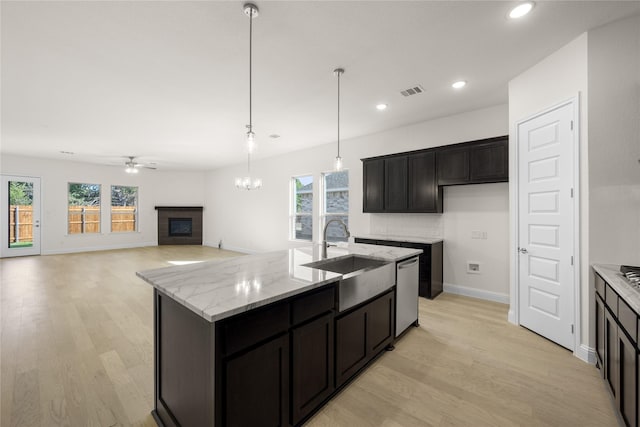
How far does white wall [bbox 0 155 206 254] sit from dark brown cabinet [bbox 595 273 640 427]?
440 inches

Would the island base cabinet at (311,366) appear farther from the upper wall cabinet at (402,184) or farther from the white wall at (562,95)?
the upper wall cabinet at (402,184)

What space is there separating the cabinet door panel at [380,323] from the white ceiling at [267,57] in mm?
2406

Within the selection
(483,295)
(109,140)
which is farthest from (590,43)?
(109,140)

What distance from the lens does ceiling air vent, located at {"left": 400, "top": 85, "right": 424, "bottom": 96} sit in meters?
3.46

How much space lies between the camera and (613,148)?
2281 millimetres

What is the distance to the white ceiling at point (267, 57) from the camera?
2.14m

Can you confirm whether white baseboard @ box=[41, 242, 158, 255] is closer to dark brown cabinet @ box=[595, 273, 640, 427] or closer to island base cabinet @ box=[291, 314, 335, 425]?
island base cabinet @ box=[291, 314, 335, 425]

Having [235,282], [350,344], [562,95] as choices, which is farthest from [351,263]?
[562,95]

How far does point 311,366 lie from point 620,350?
189cm

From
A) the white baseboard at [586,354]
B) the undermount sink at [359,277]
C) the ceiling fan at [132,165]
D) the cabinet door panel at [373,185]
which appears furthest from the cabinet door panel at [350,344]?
the ceiling fan at [132,165]

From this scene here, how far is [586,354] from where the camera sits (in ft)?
7.86

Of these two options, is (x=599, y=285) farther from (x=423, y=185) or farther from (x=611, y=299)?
(x=423, y=185)

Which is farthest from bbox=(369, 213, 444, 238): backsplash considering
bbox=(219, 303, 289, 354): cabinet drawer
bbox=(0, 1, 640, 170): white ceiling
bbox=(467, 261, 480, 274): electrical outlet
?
bbox=(219, 303, 289, 354): cabinet drawer

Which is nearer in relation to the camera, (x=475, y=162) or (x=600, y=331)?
(x=600, y=331)
